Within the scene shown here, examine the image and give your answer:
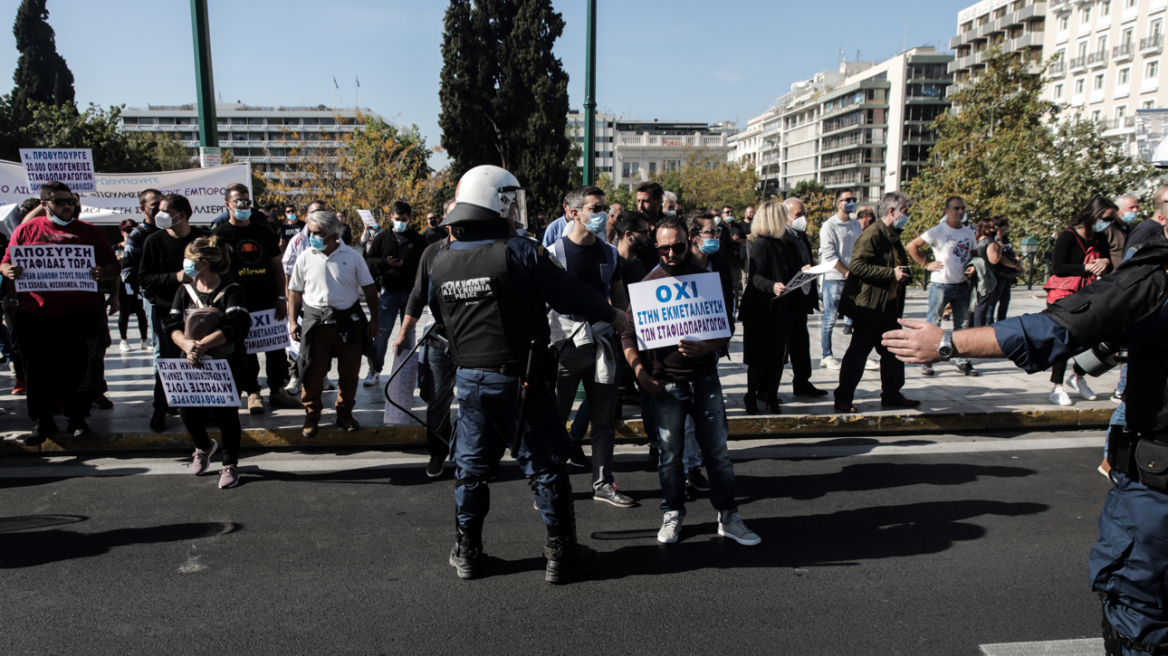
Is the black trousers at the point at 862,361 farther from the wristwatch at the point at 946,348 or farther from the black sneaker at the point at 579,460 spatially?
the wristwatch at the point at 946,348

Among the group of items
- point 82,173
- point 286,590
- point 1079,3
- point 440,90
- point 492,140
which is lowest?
point 286,590

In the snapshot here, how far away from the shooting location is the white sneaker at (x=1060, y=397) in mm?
6723

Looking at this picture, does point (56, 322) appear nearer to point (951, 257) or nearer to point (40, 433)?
point (40, 433)

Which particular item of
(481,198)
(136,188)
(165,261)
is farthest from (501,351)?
(136,188)

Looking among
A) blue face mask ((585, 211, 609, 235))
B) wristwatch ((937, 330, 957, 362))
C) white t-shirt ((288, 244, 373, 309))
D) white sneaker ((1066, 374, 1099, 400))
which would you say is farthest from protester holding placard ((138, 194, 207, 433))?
white sneaker ((1066, 374, 1099, 400))

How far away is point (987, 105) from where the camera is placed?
30.4 m

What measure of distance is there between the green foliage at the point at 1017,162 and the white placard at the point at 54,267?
21.5 metres

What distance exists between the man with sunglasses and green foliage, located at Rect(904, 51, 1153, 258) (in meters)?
19.9

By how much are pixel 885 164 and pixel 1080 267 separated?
349 feet

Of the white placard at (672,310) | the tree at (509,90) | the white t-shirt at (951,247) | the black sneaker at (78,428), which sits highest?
the tree at (509,90)

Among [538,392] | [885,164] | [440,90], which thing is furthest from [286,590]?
[885,164]

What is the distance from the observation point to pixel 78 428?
596 cm

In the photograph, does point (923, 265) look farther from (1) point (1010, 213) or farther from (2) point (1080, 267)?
(1) point (1010, 213)

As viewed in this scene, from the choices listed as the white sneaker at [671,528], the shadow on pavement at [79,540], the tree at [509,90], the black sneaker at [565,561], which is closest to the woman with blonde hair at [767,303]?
the white sneaker at [671,528]
